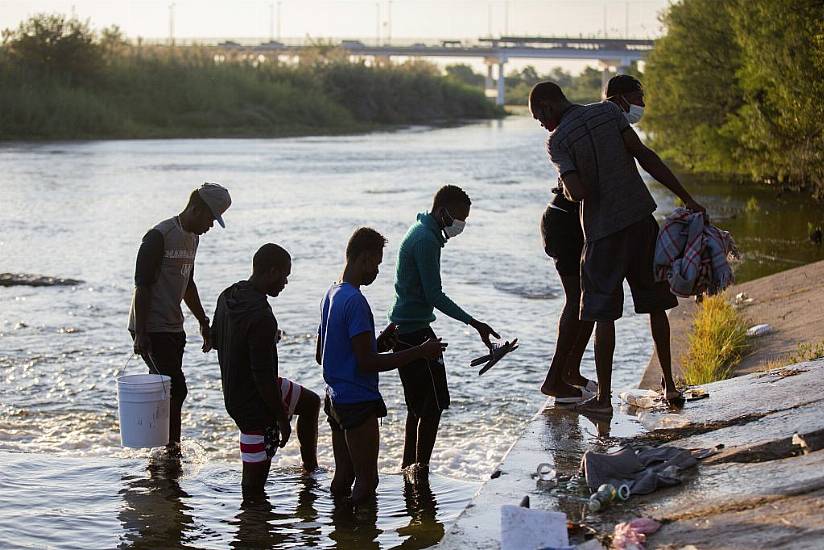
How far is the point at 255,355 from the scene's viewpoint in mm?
6340

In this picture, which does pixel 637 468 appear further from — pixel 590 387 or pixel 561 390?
pixel 590 387

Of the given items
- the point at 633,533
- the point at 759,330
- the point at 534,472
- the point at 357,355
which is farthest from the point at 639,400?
the point at 759,330

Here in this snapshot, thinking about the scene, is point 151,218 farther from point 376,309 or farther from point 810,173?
point 810,173

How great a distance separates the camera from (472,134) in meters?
69.6

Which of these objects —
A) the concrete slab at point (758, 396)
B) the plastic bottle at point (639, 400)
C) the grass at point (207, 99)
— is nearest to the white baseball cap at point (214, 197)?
the plastic bottle at point (639, 400)

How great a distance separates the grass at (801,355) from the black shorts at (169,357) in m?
3.91

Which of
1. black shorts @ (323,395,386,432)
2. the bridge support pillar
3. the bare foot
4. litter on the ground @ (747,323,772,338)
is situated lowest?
litter on the ground @ (747,323,772,338)

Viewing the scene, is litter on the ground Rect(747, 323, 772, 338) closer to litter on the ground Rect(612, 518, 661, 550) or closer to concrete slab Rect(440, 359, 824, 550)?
concrete slab Rect(440, 359, 824, 550)

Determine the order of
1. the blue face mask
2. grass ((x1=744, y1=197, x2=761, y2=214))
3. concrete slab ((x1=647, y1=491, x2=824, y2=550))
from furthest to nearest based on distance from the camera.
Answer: grass ((x1=744, y1=197, x2=761, y2=214)), the blue face mask, concrete slab ((x1=647, y1=491, x2=824, y2=550))

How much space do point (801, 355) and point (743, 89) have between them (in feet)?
83.4

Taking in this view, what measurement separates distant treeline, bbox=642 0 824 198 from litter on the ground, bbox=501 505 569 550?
18.2m

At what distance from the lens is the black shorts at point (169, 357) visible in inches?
296

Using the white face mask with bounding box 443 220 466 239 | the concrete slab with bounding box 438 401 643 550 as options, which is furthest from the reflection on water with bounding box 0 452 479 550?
the white face mask with bounding box 443 220 466 239

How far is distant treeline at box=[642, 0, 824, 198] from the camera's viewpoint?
76.6 ft
